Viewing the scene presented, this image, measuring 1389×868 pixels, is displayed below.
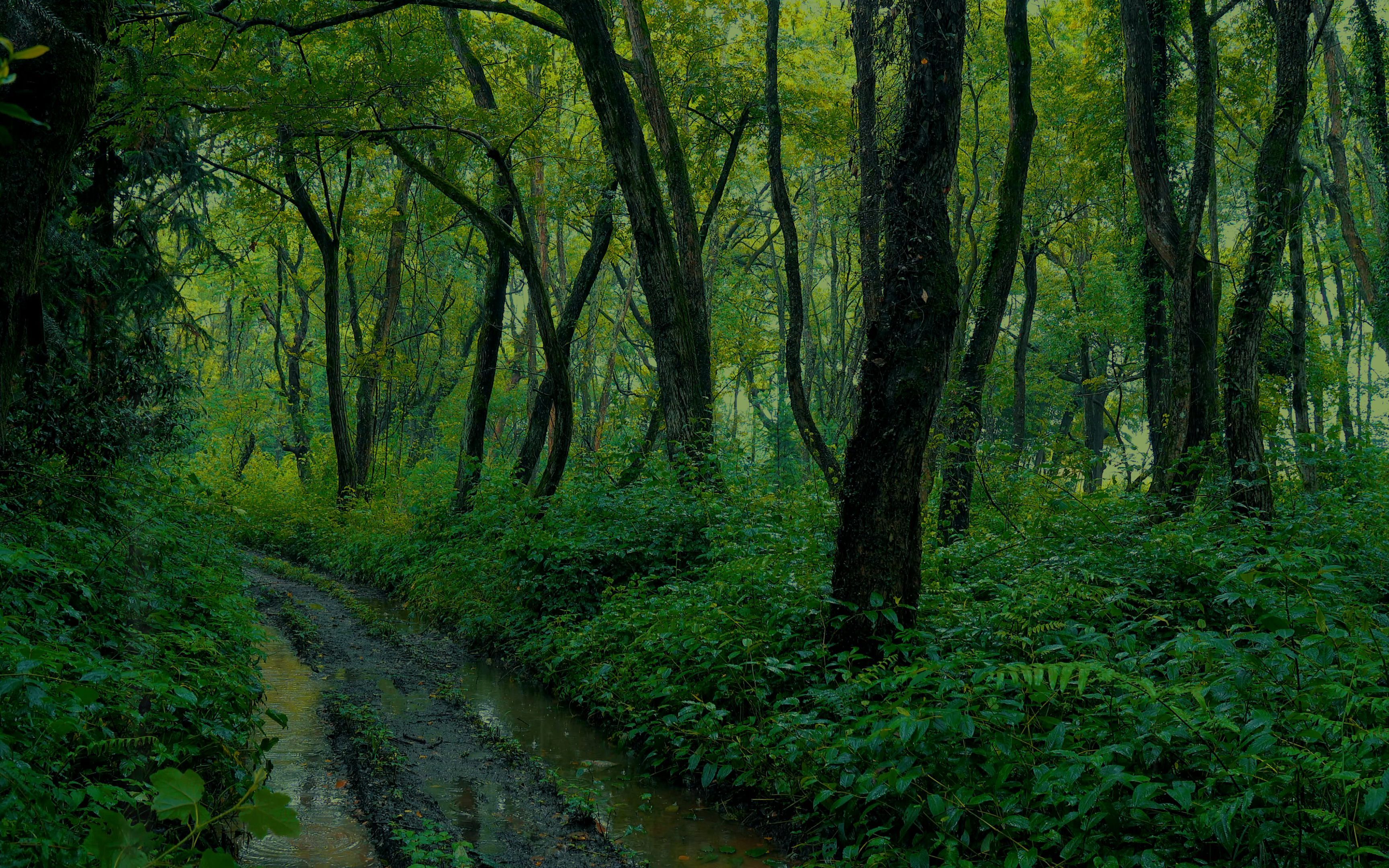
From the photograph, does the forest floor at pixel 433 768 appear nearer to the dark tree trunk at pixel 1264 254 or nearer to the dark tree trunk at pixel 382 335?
the dark tree trunk at pixel 1264 254

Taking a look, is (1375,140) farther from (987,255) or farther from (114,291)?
(114,291)

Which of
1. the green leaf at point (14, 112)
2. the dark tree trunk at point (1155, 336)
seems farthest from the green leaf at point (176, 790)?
the dark tree trunk at point (1155, 336)

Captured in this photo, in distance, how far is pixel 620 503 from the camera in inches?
379

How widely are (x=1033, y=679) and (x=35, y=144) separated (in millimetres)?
4296

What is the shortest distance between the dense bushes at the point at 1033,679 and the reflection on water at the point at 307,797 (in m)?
1.77

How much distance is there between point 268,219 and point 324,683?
14.7 meters

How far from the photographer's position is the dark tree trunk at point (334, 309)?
17.7 m

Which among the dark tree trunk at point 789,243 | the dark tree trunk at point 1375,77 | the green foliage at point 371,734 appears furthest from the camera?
the dark tree trunk at point 789,243

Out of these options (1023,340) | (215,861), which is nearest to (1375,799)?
(215,861)

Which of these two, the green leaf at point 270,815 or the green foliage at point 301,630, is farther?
the green foliage at point 301,630

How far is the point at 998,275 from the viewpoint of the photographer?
9961 millimetres

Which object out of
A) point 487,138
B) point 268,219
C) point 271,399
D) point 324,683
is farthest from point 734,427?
point 324,683

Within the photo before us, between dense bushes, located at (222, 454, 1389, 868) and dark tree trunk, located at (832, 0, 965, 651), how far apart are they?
0.34 m

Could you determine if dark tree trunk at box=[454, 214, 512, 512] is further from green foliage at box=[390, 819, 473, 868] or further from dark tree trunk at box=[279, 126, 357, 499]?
green foliage at box=[390, 819, 473, 868]
